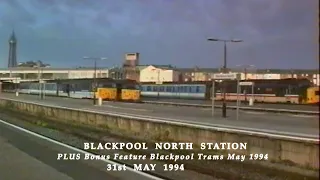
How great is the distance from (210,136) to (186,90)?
6724 cm

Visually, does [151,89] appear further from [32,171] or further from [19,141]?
[32,171]

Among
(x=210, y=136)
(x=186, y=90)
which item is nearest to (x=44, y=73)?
(x=186, y=90)

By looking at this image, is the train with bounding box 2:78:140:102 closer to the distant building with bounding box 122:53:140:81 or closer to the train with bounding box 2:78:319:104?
the train with bounding box 2:78:319:104

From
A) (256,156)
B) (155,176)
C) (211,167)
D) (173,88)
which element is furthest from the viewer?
(173,88)

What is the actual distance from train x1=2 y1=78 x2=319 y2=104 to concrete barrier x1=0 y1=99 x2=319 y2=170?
22015 mm

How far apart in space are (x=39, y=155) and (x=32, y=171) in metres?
4.52

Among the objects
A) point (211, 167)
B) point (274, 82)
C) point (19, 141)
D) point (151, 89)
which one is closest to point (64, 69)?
point (151, 89)

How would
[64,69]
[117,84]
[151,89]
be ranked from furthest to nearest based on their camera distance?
[64,69] → [151,89] → [117,84]

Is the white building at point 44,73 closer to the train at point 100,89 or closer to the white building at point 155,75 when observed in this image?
the white building at point 155,75

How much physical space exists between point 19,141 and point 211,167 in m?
12.9

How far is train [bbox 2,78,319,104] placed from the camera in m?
67.9

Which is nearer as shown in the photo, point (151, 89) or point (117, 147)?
point (117, 147)

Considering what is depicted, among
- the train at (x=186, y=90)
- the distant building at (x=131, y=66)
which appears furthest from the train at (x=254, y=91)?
the distant building at (x=131, y=66)

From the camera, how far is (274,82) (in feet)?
229
